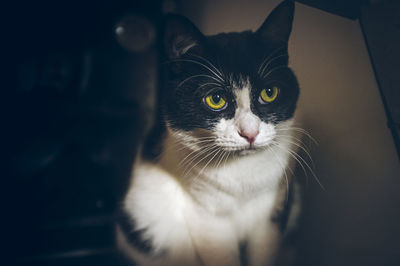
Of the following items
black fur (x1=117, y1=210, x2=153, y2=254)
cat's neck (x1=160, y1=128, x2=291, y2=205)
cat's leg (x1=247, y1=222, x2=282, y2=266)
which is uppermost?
cat's neck (x1=160, y1=128, x2=291, y2=205)

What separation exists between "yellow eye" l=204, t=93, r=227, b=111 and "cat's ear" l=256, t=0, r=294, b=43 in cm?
23

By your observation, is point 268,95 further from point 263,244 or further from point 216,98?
point 263,244

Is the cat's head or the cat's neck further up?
the cat's head

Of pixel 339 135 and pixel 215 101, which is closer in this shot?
pixel 215 101

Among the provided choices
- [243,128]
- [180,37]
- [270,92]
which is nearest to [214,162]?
[243,128]

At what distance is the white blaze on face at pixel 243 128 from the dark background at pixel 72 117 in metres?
0.25

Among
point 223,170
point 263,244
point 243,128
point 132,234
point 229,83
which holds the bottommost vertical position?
point 263,244

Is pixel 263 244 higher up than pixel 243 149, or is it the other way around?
pixel 243 149

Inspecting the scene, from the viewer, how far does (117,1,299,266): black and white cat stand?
646mm

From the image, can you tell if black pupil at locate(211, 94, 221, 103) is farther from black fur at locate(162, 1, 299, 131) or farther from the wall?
the wall

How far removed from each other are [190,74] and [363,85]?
580 mm

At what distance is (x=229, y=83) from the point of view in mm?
642

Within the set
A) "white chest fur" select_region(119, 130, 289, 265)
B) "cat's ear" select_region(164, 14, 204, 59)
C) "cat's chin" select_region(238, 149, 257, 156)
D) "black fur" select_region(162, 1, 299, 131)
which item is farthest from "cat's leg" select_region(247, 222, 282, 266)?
"cat's ear" select_region(164, 14, 204, 59)

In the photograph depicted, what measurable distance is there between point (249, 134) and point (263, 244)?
0.33 metres
